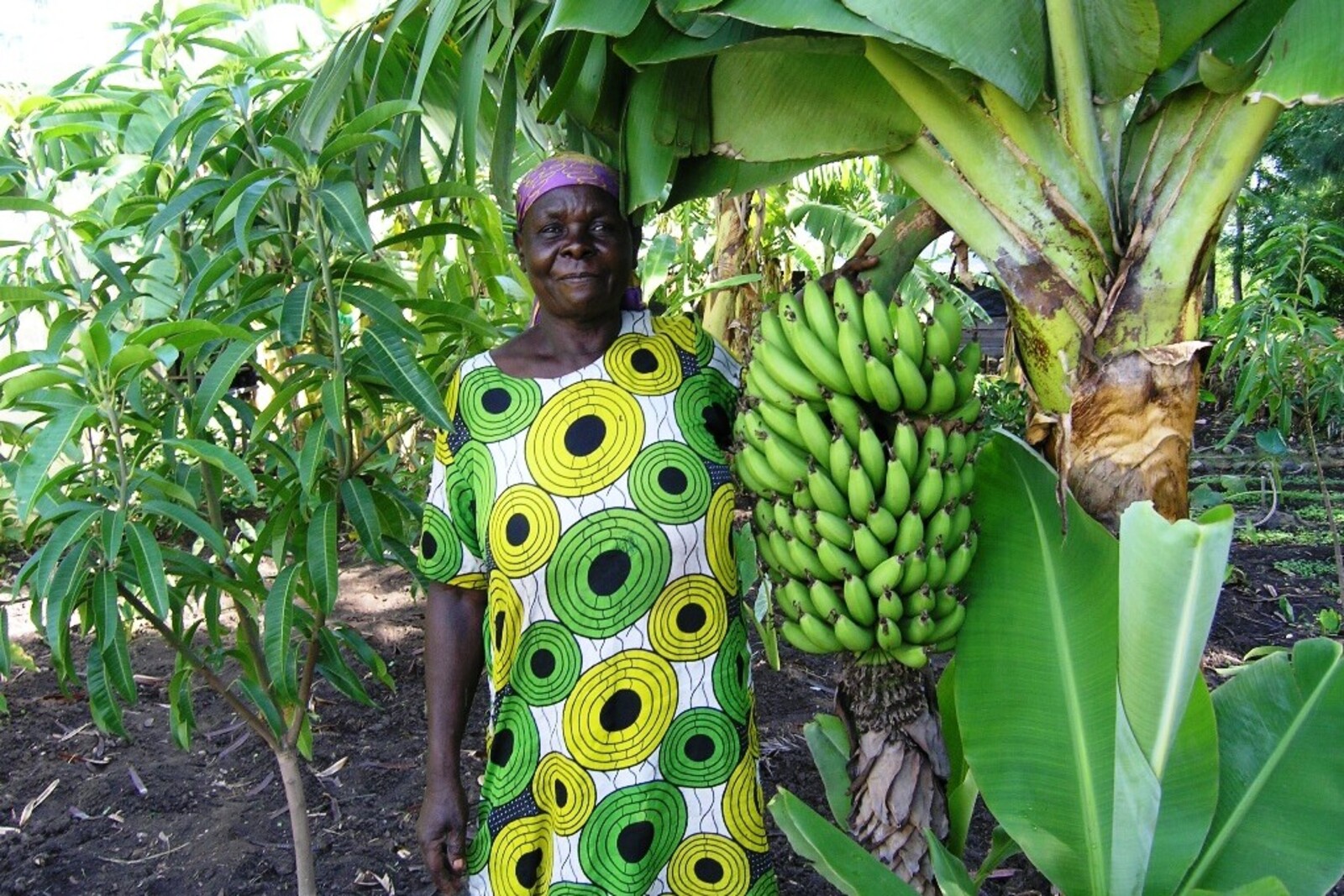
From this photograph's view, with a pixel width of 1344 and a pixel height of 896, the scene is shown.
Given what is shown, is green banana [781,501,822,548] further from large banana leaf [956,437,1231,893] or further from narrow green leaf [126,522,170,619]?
narrow green leaf [126,522,170,619]

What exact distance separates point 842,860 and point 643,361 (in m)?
0.76

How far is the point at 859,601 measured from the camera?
1109mm

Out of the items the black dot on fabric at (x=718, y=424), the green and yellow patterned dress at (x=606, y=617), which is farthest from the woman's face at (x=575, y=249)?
the black dot on fabric at (x=718, y=424)

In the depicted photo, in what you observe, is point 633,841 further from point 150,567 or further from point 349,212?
point 349,212

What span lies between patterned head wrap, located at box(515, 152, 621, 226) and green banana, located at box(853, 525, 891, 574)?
0.67 m

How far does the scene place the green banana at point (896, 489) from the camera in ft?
3.58

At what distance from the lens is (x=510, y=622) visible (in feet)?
4.85

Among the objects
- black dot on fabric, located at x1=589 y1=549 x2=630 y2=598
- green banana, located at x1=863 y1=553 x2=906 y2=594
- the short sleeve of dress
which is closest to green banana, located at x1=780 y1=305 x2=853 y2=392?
green banana, located at x1=863 y1=553 x2=906 y2=594

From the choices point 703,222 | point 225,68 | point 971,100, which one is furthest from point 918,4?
point 703,222

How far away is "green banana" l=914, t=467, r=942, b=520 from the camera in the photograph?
1104mm

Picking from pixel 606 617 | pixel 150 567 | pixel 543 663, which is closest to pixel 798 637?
pixel 606 617

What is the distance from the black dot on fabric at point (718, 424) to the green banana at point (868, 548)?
0.44m

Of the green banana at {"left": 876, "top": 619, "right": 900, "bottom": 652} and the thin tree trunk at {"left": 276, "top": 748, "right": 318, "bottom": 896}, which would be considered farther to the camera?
the thin tree trunk at {"left": 276, "top": 748, "right": 318, "bottom": 896}

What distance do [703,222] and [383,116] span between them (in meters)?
5.53
